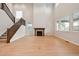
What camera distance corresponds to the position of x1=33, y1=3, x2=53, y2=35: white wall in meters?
17.8

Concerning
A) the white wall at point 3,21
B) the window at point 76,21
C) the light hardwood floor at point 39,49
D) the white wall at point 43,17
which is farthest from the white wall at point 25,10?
the light hardwood floor at point 39,49

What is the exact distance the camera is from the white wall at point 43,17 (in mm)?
17828

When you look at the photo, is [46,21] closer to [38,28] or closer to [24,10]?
[38,28]

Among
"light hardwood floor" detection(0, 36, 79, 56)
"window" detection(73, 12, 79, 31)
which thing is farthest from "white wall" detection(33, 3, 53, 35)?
"light hardwood floor" detection(0, 36, 79, 56)

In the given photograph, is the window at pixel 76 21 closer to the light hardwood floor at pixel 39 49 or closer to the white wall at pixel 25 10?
the light hardwood floor at pixel 39 49

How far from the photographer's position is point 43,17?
18000 mm

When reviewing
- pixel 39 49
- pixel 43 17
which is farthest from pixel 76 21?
pixel 43 17

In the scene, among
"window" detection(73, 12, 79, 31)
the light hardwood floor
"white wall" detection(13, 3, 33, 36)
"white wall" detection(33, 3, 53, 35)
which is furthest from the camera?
"white wall" detection(13, 3, 33, 36)

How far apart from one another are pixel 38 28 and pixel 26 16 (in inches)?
89.3

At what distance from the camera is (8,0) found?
8.59ft

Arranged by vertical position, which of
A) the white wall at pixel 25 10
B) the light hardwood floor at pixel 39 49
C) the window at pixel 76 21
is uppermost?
the white wall at pixel 25 10

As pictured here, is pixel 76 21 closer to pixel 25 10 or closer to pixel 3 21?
pixel 3 21

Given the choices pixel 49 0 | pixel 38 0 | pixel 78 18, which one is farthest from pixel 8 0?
pixel 78 18

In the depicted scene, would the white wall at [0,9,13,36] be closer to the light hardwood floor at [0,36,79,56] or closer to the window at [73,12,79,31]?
the light hardwood floor at [0,36,79,56]
